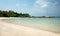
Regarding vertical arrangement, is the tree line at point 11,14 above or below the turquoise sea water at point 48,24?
above

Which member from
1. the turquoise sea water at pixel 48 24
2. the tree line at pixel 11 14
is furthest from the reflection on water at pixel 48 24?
the tree line at pixel 11 14

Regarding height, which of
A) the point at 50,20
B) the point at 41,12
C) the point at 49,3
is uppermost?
the point at 49,3

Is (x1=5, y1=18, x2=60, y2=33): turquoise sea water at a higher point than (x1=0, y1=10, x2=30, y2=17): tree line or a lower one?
lower

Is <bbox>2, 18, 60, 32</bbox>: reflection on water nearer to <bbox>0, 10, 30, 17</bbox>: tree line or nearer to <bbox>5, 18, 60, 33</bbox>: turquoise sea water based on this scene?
<bbox>5, 18, 60, 33</bbox>: turquoise sea water

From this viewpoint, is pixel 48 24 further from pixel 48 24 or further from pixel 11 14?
pixel 11 14

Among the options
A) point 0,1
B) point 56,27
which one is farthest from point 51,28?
point 0,1

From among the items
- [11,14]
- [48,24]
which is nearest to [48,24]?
[48,24]

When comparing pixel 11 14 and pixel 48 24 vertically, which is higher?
pixel 11 14

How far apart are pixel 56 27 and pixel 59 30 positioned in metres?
0.07

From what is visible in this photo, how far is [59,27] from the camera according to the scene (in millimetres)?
1979

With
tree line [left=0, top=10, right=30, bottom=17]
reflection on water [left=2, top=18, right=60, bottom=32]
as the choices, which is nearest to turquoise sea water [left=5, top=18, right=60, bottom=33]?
reflection on water [left=2, top=18, right=60, bottom=32]

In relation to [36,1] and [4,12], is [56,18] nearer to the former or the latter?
[36,1]

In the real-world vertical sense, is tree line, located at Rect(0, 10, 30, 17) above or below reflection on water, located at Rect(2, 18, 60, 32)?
above

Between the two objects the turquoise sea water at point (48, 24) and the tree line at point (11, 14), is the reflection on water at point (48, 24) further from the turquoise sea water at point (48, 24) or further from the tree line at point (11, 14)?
the tree line at point (11, 14)
